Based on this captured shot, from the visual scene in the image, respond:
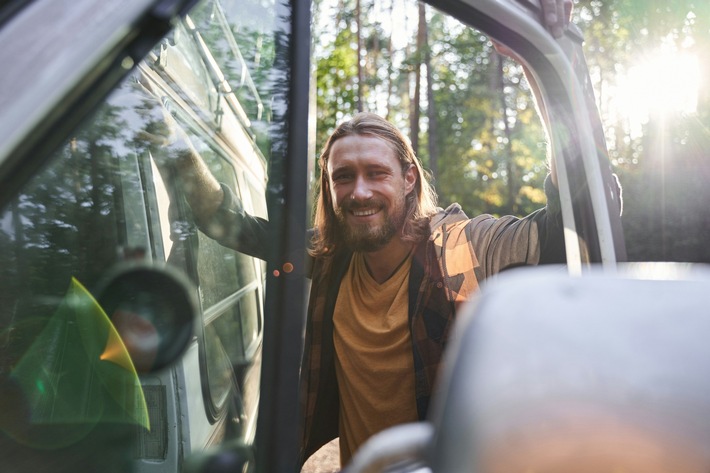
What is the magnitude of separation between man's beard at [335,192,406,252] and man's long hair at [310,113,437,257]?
33 millimetres

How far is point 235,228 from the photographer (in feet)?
4.39

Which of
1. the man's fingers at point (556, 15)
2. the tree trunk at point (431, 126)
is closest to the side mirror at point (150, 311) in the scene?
the man's fingers at point (556, 15)

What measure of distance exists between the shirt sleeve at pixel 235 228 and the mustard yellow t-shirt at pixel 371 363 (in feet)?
3.04

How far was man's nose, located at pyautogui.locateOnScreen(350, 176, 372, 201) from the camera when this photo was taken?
282cm

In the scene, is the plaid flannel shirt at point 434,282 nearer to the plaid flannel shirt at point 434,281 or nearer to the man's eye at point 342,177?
the plaid flannel shirt at point 434,281

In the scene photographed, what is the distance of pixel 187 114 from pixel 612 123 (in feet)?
5.41

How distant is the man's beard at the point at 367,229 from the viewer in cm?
268

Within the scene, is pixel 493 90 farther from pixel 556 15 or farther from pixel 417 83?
pixel 417 83

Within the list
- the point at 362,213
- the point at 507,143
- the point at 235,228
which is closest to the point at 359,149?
the point at 362,213

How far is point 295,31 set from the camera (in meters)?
1.35

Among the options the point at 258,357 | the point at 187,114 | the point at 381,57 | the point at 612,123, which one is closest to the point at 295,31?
the point at 187,114

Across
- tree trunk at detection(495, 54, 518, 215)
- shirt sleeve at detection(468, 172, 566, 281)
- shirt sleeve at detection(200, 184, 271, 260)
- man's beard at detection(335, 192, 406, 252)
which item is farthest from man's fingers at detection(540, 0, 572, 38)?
man's beard at detection(335, 192, 406, 252)

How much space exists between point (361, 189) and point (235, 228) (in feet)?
5.01

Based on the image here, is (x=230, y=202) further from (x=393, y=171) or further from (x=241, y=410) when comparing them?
(x=393, y=171)
